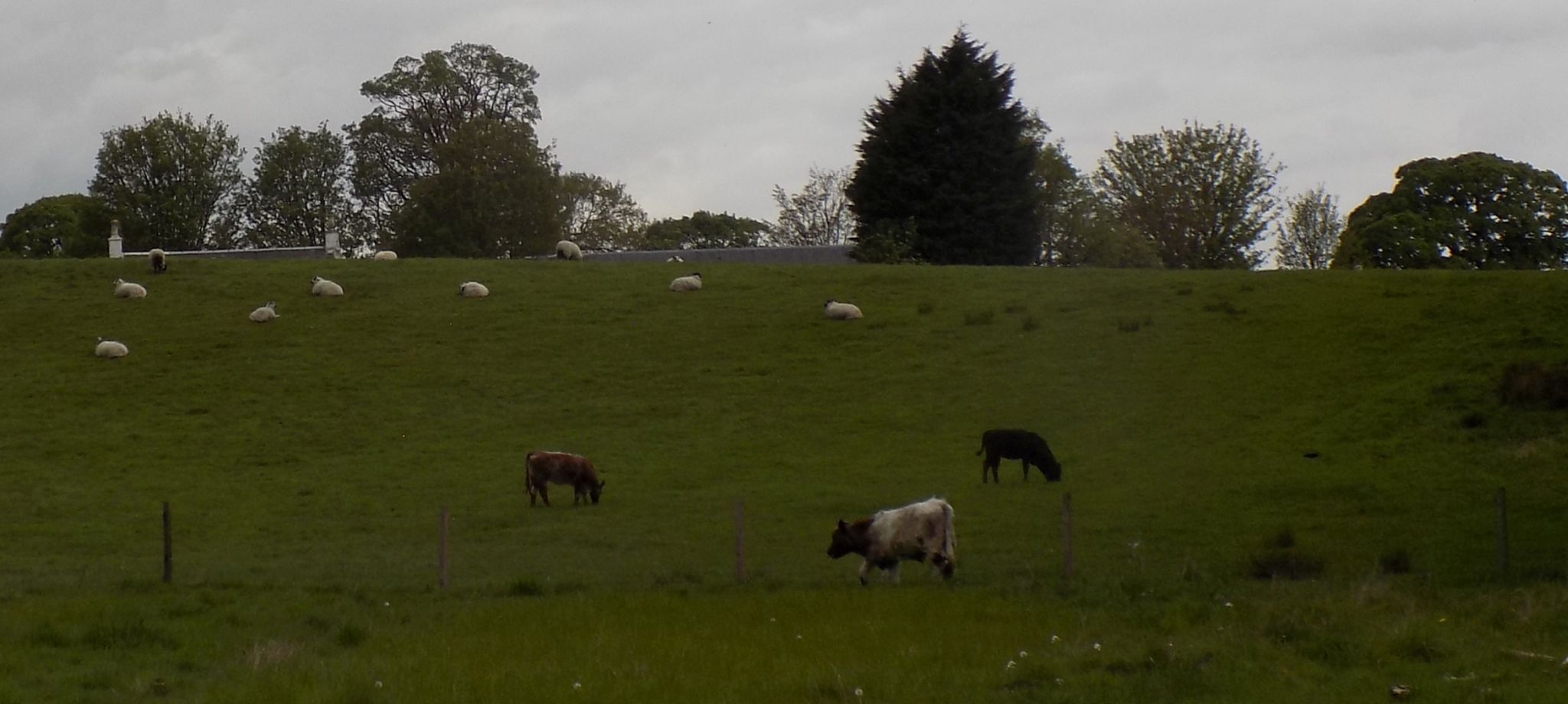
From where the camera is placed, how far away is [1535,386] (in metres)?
33.1

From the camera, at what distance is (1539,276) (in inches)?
1716

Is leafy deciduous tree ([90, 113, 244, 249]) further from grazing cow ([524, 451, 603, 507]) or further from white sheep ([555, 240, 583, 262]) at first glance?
grazing cow ([524, 451, 603, 507])

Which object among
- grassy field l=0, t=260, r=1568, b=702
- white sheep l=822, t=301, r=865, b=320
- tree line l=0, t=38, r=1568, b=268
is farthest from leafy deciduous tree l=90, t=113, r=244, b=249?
white sheep l=822, t=301, r=865, b=320

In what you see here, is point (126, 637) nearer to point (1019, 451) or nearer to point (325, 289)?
point (1019, 451)

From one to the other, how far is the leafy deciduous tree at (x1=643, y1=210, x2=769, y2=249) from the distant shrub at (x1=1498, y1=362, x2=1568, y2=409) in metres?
90.6

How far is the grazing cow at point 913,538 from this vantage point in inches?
800

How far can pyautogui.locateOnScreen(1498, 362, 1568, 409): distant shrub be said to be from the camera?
107 ft

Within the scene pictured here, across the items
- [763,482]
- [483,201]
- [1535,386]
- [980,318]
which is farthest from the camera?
[483,201]

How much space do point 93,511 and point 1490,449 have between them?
91.7 ft

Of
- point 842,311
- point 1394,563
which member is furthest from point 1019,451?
point 842,311

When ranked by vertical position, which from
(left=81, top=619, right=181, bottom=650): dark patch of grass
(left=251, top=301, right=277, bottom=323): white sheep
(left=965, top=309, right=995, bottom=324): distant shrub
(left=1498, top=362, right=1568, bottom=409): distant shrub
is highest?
(left=251, top=301, right=277, bottom=323): white sheep

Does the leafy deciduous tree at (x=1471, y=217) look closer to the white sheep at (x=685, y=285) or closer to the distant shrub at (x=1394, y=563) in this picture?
the white sheep at (x=685, y=285)

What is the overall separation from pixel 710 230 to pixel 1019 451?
316 ft

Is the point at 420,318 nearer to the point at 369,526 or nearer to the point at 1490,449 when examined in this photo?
the point at 369,526
